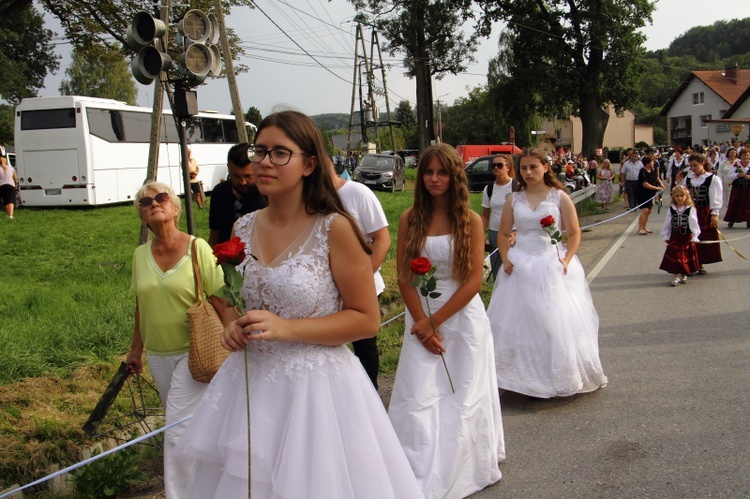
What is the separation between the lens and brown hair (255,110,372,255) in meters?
2.56

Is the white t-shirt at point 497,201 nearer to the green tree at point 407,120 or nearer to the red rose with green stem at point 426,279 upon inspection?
the red rose with green stem at point 426,279

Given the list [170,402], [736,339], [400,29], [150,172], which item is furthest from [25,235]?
[400,29]

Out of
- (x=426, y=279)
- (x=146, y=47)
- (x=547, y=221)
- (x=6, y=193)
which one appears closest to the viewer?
(x=426, y=279)

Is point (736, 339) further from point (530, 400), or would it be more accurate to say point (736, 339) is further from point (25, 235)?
point (25, 235)

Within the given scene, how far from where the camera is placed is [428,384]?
4.05 meters

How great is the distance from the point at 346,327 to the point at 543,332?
340 centimetres

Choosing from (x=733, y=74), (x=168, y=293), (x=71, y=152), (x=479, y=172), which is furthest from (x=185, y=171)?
(x=733, y=74)

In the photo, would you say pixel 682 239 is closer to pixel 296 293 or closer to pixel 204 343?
pixel 204 343

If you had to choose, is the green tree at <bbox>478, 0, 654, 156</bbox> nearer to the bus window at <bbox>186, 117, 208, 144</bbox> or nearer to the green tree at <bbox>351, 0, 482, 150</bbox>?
the green tree at <bbox>351, 0, 482, 150</bbox>

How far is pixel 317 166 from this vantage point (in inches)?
103

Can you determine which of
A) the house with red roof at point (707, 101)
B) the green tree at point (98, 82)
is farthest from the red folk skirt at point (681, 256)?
the green tree at point (98, 82)

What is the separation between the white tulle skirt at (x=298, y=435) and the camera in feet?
7.77

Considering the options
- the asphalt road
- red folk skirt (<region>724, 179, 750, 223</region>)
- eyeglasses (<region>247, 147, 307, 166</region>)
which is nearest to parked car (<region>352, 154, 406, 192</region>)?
red folk skirt (<region>724, 179, 750, 223</region>)

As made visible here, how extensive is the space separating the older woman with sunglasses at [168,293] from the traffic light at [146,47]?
11.3ft
